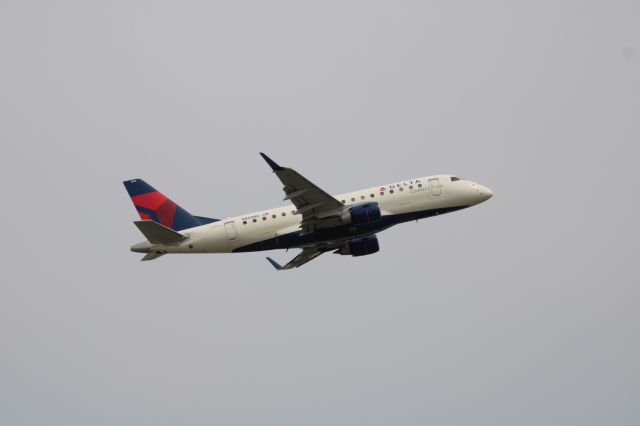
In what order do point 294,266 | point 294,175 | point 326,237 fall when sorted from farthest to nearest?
point 294,266 < point 326,237 < point 294,175

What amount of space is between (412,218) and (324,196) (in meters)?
7.49

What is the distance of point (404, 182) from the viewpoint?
69750mm

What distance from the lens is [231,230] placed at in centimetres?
6869

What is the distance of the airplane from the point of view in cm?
6694

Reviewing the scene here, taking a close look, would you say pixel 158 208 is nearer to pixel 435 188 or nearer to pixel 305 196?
pixel 305 196

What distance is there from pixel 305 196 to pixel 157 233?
418 inches

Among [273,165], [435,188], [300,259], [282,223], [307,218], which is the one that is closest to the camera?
[273,165]

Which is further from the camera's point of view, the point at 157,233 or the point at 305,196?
the point at 157,233

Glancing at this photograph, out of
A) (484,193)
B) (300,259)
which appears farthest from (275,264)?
(484,193)

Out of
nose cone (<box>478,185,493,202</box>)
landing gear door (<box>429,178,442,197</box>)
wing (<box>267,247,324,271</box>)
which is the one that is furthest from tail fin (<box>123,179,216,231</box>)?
nose cone (<box>478,185,493,202</box>)

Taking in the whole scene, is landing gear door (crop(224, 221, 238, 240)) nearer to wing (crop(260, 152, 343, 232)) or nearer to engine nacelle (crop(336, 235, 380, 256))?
wing (crop(260, 152, 343, 232))

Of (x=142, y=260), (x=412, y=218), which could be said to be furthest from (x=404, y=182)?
(x=142, y=260)

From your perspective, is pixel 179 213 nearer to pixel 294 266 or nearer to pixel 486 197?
pixel 294 266

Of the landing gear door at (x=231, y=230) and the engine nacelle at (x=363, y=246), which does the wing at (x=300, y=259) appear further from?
the landing gear door at (x=231, y=230)
